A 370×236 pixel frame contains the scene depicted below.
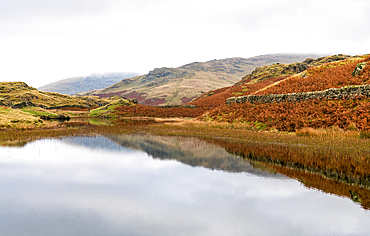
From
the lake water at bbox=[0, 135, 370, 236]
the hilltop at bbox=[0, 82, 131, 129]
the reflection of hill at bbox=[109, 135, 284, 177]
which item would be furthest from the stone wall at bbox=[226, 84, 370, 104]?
the hilltop at bbox=[0, 82, 131, 129]

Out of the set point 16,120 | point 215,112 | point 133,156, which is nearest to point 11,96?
point 16,120

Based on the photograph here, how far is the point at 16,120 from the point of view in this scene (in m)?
38.9

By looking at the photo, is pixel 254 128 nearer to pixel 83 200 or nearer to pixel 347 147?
pixel 347 147

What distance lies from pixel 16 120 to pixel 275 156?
42320 millimetres

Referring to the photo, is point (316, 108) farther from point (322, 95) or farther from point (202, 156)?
point (202, 156)

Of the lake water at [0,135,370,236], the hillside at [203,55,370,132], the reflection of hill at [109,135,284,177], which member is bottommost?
the lake water at [0,135,370,236]

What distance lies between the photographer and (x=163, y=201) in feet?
32.0

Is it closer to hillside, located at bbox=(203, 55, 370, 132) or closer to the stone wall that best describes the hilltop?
hillside, located at bbox=(203, 55, 370, 132)

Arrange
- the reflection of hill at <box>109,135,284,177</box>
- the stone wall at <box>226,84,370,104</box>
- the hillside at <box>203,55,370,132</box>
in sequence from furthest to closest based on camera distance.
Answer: the stone wall at <box>226,84,370,104</box>, the hillside at <box>203,55,370,132</box>, the reflection of hill at <box>109,135,284,177</box>

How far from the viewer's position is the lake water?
24.7 ft

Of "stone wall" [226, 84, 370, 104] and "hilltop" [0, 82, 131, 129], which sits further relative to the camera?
"hilltop" [0, 82, 131, 129]

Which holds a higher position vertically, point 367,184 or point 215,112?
point 215,112

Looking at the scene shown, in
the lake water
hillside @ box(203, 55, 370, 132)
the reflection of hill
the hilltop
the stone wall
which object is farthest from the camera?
the hilltop

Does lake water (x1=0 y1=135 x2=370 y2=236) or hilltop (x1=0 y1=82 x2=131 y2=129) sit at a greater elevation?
Result: hilltop (x1=0 y1=82 x2=131 y2=129)
